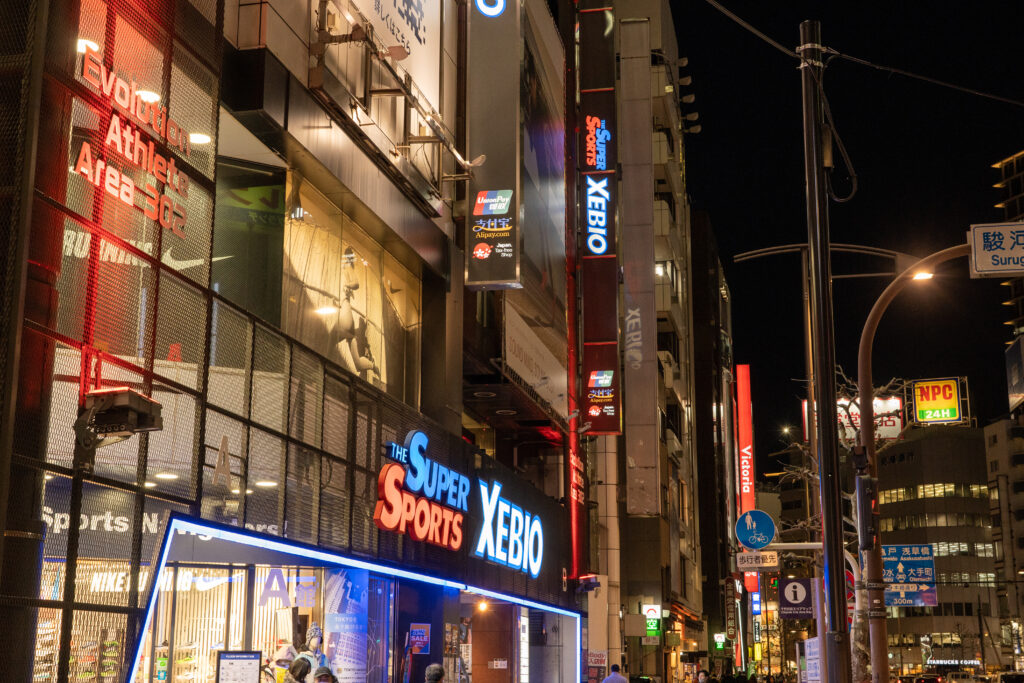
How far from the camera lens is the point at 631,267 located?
5834 centimetres

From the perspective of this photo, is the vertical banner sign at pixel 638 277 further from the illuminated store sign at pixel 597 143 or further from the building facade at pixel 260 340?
the building facade at pixel 260 340

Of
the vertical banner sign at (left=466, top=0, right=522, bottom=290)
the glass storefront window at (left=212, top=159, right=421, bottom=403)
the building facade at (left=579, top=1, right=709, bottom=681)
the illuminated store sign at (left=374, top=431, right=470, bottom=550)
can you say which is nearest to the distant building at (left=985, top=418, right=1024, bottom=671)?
the building facade at (left=579, top=1, right=709, bottom=681)

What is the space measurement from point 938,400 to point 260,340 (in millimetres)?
32590

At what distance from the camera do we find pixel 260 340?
1469 centimetres

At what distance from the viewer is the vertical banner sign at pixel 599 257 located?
36.3 metres

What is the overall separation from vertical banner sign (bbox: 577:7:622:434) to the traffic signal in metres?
20.2

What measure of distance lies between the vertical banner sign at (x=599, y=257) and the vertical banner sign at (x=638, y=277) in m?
17.8

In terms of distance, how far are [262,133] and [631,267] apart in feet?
143

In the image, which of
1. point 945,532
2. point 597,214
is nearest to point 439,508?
point 597,214

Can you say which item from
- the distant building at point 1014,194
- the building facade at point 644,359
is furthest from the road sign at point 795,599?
the distant building at point 1014,194

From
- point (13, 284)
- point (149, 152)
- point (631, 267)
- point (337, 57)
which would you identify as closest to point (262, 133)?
point (337, 57)

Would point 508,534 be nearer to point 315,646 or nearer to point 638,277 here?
point 315,646

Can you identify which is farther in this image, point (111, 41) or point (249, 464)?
point (249, 464)

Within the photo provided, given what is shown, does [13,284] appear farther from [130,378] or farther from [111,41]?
[111,41]
